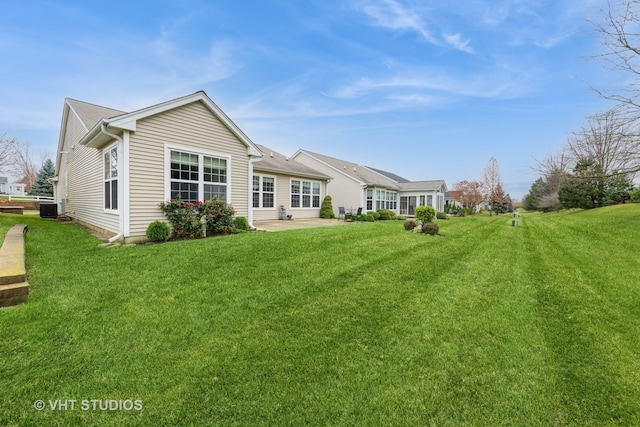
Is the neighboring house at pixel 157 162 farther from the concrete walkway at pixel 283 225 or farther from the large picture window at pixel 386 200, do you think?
the large picture window at pixel 386 200

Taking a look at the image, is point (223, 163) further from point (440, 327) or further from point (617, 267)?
point (617, 267)

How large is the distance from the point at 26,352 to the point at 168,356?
1.46 meters

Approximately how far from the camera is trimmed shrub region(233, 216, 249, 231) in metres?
10.0

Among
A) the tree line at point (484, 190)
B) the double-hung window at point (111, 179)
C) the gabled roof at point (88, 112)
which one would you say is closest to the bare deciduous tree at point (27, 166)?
the gabled roof at point (88, 112)

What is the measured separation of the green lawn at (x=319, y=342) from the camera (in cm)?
224

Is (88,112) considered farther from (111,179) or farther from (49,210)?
(111,179)

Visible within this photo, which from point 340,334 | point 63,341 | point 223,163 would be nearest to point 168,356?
point 63,341

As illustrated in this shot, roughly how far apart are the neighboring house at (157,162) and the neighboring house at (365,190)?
38.0ft

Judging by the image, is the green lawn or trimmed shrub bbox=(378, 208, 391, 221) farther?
trimmed shrub bbox=(378, 208, 391, 221)

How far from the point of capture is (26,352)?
2838 millimetres

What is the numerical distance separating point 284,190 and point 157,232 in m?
9.08

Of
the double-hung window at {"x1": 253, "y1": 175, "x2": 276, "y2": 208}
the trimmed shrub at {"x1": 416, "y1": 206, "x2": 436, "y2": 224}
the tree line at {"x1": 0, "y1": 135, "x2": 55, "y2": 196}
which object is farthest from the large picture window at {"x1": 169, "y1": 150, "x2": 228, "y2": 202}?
the tree line at {"x1": 0, "y1": 135, "x2": 55, "y2": 196}

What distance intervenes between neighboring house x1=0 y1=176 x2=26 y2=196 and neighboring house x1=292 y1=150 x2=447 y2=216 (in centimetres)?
5870

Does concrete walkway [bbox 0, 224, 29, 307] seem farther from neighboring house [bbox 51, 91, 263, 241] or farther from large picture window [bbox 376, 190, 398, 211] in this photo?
large picture window [bbox 376, 190, 398, 211]
